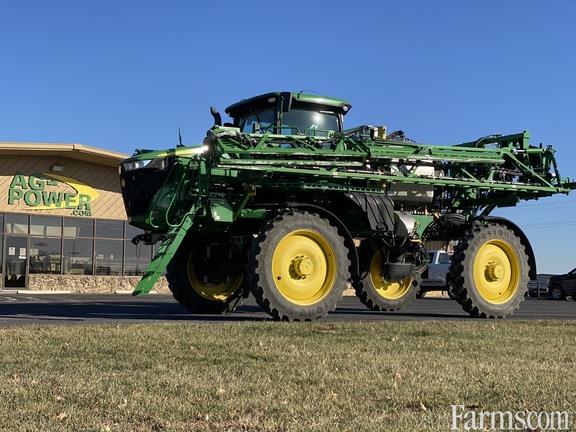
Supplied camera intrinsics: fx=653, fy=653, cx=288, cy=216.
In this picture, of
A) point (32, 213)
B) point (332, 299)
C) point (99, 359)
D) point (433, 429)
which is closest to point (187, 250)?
point (332, 299)

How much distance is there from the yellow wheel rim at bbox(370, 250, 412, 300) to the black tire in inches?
852

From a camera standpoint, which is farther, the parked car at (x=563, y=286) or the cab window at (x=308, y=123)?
the parked car at (x=563, y=286)

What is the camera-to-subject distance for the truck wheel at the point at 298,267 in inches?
361

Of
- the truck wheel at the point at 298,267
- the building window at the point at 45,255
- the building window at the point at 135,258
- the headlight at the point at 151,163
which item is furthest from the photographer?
the building window at the point at 135,258

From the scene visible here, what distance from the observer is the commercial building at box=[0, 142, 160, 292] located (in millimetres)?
24781

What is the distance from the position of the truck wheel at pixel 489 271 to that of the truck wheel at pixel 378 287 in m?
1.82

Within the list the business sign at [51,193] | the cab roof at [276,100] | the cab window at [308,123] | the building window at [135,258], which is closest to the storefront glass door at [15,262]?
the business sign at [51,193]

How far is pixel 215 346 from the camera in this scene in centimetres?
645

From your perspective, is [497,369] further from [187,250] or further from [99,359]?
[187,250]

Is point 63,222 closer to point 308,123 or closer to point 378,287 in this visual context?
point 378,287

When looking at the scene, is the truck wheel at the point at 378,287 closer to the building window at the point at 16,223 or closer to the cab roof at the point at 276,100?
the cab roof at the point at 276,100

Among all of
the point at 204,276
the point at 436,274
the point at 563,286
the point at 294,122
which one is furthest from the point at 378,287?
the point at 563,286

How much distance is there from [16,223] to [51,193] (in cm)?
174

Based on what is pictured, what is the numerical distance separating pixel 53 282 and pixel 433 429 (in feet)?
79.8
